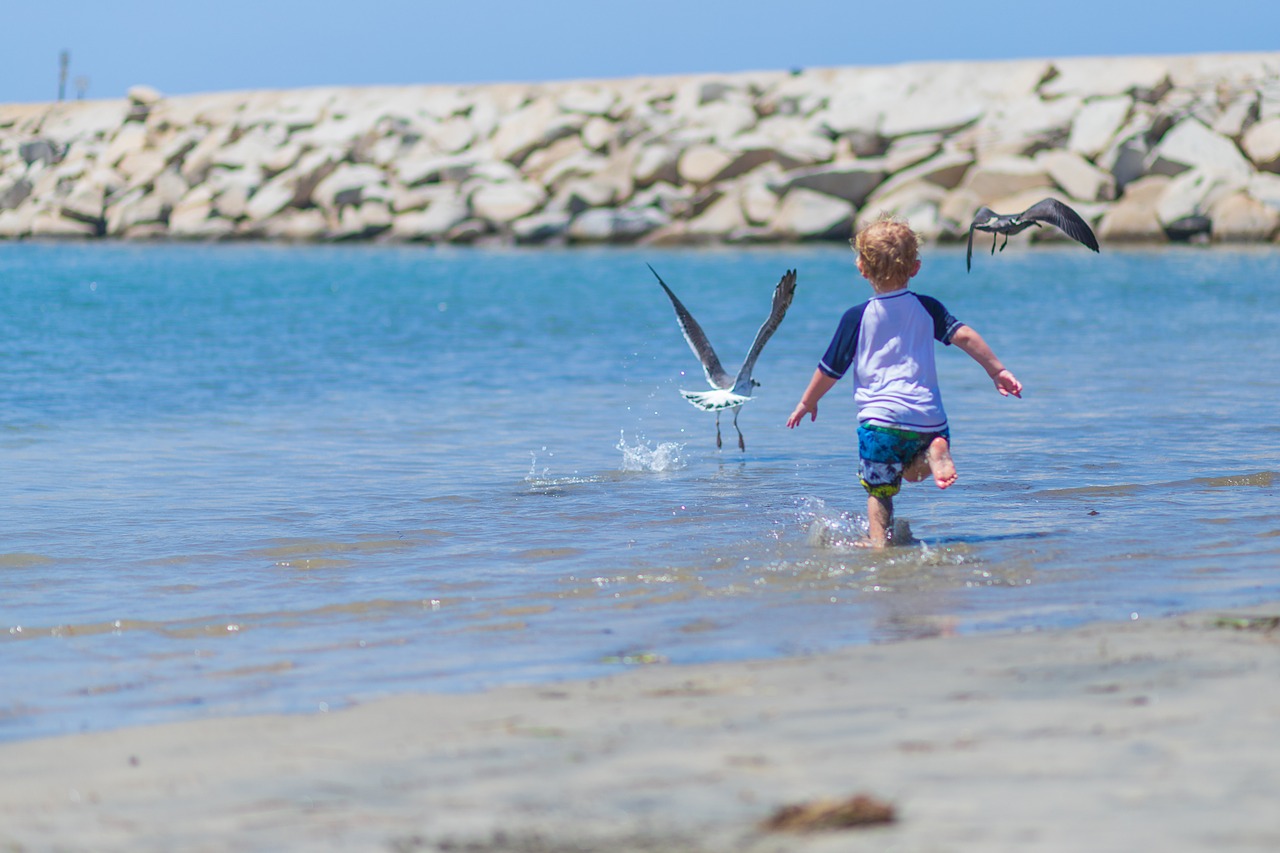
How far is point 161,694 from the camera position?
4910mm

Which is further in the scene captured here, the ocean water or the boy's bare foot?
the boy's bare foot

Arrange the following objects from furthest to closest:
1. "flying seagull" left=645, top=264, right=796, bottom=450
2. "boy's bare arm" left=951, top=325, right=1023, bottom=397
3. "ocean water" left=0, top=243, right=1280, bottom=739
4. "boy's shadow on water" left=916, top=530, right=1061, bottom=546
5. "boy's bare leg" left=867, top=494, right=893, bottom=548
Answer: "flying seagull" left=645, top=264, right=796, bottom=450
"boy's shadow on water" left=916, top=530, right=1061, bottom=546
"boy's bare leg" left=867, top=494, right=893, bottom=548
"boy's bare arm" left=951, top=325, right=1023, bottom=397
"ocean water" left=0, top=243, right=1280, bottom=739

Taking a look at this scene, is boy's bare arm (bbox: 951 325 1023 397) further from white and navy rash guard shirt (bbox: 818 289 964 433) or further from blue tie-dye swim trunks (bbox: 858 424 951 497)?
blue tie-dye swim trunks (bbox: 858 424 951 497)

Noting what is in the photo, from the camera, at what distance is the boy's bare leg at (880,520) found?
7.08 meters

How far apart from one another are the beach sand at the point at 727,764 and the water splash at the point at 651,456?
223 inches

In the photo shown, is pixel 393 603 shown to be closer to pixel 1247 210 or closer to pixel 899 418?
pixel 899 418

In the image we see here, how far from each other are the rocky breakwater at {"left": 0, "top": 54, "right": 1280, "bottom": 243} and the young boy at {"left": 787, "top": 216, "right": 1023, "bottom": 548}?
29.9m

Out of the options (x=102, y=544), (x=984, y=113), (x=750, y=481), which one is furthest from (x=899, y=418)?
(x=984, y=113)

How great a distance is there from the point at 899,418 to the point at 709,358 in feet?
10.3

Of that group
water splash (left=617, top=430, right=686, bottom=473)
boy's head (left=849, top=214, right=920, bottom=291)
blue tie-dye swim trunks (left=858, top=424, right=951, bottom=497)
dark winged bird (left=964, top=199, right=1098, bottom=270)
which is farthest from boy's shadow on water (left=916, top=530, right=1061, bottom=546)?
water splash (left=617, top=430, right=686, bottom=473)

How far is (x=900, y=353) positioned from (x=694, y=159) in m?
36.2

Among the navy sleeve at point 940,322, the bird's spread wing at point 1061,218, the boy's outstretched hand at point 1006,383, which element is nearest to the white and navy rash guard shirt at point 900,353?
the navy sleeve at point 940,322

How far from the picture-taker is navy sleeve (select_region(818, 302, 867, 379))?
272 inches

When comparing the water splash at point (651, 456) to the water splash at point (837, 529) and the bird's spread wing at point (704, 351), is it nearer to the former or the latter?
the bird's spread wing at point (704, 351)
